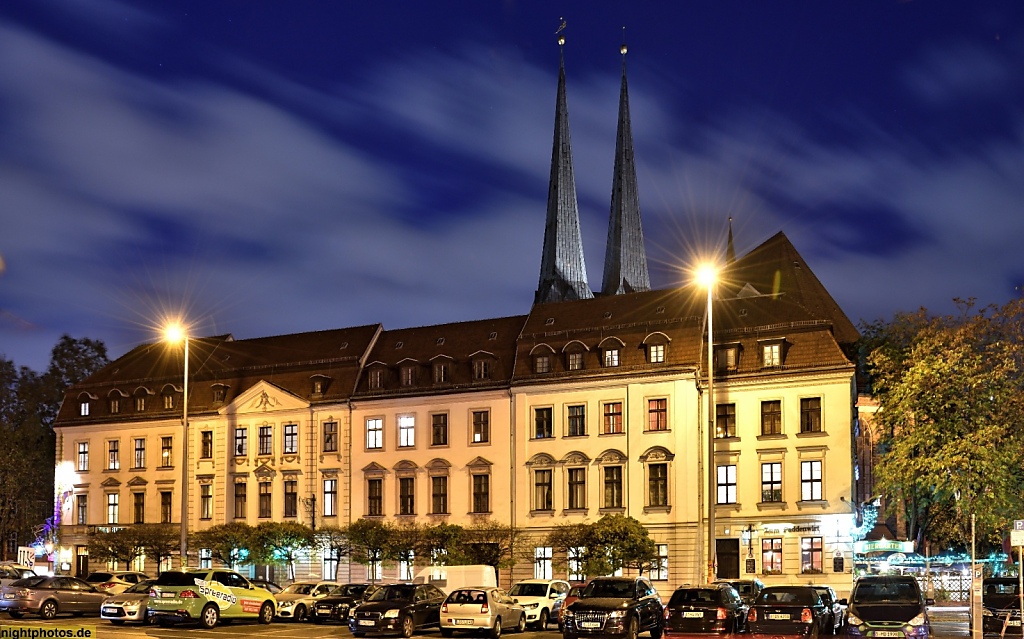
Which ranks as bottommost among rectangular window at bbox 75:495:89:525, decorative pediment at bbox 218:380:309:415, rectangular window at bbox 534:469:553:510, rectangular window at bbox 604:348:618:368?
rectangular window at bbox 75:495:89:525

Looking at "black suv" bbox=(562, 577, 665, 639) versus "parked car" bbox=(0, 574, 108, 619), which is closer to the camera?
"black suv" bbox=(562, 577, 665, 639)

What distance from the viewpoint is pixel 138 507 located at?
80000 mm

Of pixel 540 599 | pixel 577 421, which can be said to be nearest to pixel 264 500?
pixel 577 421

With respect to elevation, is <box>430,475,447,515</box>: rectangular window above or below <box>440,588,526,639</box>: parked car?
above

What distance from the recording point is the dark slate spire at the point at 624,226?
413 feet

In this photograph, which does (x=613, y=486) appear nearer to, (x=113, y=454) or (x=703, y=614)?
(x=703, y=614)

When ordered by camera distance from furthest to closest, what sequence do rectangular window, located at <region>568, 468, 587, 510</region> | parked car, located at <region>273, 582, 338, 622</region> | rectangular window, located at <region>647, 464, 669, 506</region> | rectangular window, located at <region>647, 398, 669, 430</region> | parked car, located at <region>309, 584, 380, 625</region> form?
rectangular window, located at <region>568, 468, 587, 510</region>, rectangular window, located at <region>647, 398, 669, 430</region>, rectangular window, located at <region>647, 464, 669, 506</region>, parked car, located at <region>273, 582, 338, 622</region>, parked car, located at <region>309, 584, 380, 625</region>

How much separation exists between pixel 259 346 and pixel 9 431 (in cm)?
2052

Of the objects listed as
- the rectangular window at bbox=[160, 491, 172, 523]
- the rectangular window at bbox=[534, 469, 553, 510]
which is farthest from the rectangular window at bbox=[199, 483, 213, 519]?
the rectangular window at bbox=[534, 469, 553, 510]

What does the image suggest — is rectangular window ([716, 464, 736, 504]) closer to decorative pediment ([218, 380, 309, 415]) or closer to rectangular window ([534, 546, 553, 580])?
rectangular window ([534, 546, 553, 580])

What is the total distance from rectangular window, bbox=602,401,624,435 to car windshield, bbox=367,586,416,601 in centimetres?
2480

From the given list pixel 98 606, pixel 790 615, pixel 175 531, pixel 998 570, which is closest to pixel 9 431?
pixel 175 531

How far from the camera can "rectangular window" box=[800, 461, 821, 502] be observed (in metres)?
61.4

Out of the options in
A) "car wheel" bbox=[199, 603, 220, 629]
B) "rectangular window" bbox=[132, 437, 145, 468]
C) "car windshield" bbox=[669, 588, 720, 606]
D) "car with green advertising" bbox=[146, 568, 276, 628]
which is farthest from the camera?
"rectangular window" bbox=[132, 437, 145, 468]
